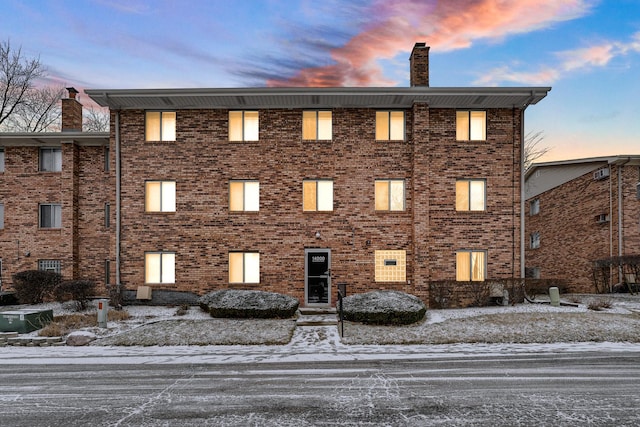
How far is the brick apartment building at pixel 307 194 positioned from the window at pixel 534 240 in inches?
487

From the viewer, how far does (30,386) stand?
7.16 meters

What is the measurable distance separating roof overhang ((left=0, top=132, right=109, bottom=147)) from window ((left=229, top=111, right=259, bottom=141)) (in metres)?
6.40

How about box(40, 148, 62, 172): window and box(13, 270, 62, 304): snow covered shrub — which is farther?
box(40, 148, 62, 172): window

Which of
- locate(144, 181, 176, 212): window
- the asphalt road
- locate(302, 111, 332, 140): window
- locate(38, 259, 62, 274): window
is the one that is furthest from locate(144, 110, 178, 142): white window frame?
the asphalt road

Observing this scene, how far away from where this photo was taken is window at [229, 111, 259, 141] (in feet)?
55.2

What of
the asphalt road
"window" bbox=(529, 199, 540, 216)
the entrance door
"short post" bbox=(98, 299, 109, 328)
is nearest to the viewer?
the asphalt road

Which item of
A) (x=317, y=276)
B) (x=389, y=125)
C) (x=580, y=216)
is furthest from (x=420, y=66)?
(x=580, y=216)

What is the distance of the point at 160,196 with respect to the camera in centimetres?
1677

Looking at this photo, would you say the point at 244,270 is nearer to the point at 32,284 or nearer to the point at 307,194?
the point at 307,194

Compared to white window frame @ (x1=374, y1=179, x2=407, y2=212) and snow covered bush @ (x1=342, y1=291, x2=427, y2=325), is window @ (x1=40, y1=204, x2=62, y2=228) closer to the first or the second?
snow covered bush @ (x1=342, y1=291, x2=427, y2=325)

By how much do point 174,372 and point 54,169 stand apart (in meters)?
16.4

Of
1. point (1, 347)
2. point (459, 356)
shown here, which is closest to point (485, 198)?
point (459, 356)

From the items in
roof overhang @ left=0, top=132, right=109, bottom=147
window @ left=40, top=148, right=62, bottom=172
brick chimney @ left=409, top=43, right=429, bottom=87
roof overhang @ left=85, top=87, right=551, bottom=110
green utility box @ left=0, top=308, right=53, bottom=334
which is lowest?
A: green utility box @ left=0, top=308, right=53, bottom=334

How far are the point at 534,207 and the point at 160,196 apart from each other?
25.2 metres
